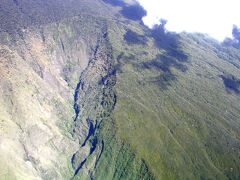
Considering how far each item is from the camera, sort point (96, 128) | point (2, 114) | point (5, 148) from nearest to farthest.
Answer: point (5, 148), point (2, 114), point (96, 128)

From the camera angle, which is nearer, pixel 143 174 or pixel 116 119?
pixel 143 174

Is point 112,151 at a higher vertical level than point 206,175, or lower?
lower

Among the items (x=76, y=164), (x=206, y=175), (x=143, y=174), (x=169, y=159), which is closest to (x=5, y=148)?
(x=76, y=164)

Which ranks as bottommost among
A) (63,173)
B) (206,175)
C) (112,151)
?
(63,173)

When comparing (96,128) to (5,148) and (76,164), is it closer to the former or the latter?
(76,164)

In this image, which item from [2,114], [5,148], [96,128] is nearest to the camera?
[5,148]

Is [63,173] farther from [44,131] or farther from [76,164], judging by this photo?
[44,131]

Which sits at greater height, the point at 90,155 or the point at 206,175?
the point at 206,175

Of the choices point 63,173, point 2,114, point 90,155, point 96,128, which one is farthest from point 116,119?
point 2,114

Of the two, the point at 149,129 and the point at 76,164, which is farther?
the point at 149,129
